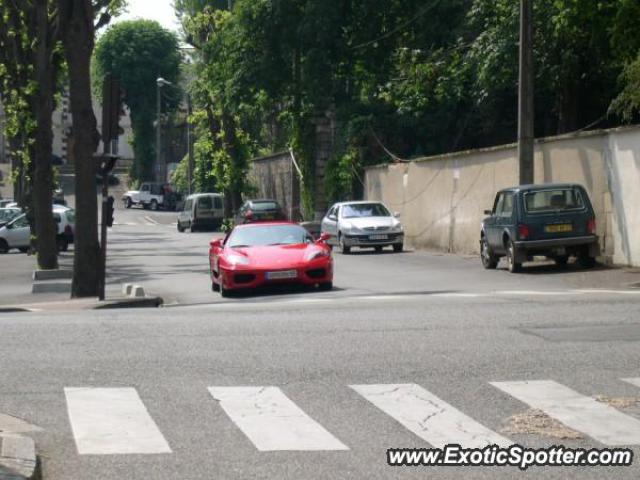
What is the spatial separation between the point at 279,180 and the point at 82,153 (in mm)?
46513

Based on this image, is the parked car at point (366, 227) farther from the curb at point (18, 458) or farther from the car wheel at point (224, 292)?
the curb at point (18, 458)

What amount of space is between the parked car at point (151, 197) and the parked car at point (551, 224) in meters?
78.9

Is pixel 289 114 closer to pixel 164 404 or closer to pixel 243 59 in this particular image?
pixel 243 59

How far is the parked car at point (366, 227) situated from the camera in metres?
40.2

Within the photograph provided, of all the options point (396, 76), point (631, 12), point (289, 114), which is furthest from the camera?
point (289, 114)

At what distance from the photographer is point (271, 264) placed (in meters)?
23.3

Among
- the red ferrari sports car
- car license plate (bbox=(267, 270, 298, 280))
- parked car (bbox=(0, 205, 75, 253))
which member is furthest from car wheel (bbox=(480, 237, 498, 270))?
parked car (bbox=(0, 205, 75, 253))

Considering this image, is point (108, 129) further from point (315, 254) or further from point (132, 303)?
point (315, 254)

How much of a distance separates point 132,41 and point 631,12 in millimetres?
89066

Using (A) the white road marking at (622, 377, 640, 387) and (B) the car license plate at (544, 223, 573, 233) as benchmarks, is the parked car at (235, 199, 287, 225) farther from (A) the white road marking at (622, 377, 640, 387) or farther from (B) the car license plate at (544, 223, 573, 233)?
(A) the white road marking at (622, 377, 640, 387)

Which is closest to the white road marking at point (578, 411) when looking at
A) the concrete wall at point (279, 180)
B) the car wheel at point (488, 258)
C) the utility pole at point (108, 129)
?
the utility pole at point (108, 129)

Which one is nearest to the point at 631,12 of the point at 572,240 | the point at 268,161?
the point at 572,240

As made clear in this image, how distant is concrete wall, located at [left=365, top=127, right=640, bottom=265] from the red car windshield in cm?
676

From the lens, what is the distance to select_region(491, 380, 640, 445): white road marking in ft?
29.4
